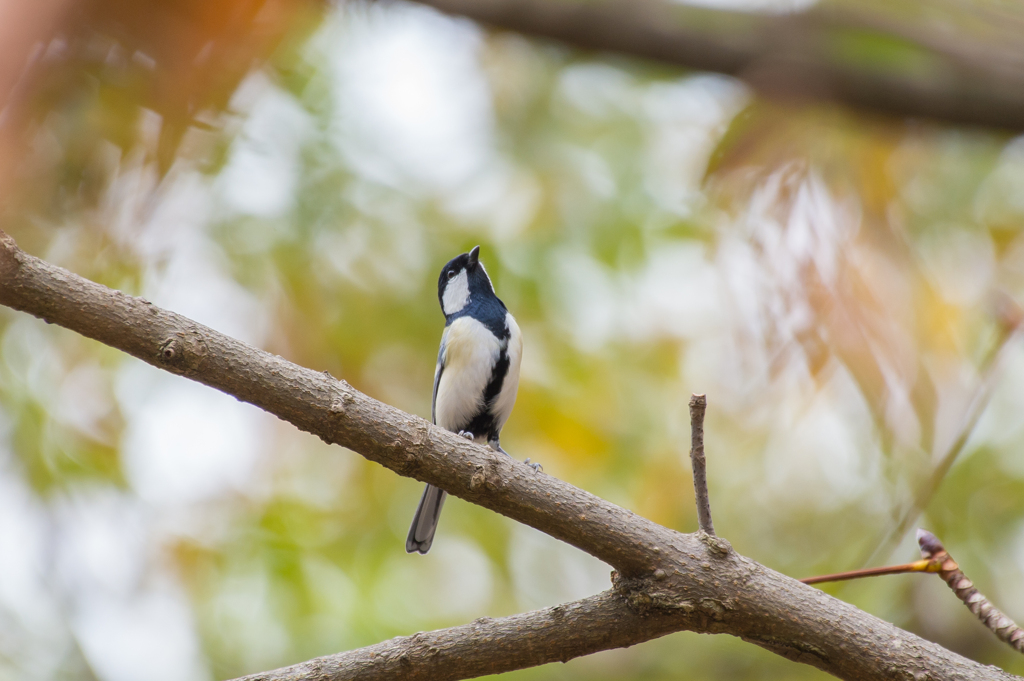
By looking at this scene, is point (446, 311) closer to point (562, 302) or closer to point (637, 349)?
point (562, 302)

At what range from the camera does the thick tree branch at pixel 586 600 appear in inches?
84.9

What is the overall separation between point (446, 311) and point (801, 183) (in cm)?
246

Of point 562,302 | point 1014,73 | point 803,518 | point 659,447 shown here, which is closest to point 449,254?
point 562,302

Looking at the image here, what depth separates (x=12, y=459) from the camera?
4.98 meters

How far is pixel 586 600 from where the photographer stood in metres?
2.33

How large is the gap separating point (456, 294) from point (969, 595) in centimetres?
297

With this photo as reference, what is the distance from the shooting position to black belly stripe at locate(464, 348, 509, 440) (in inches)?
154

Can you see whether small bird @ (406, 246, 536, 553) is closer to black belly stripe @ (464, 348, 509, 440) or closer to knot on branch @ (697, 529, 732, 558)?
black belly stripe @ (464, 348, 509, 440)

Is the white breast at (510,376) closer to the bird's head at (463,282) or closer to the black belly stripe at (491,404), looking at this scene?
the black belly stripe at (491,404)

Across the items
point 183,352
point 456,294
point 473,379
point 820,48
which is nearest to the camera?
point 183,352

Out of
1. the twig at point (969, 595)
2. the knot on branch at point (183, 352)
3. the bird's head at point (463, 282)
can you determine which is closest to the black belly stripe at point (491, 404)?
the bird's head at point (463, 282)

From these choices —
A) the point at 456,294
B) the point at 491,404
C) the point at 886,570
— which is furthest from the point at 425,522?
the point at 886,570

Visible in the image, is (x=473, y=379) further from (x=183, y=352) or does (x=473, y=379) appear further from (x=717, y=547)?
(x=183, y=352)

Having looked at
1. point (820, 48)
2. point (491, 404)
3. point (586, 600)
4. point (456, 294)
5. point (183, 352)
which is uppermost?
point (456, 294)
